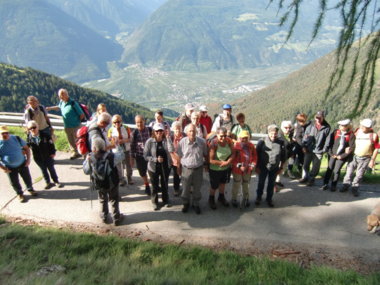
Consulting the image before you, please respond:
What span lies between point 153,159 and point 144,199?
1221 mm

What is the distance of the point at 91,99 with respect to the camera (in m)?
108

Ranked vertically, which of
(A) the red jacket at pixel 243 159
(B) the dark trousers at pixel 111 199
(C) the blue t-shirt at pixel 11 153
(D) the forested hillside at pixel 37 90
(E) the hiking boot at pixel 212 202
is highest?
(C) the blue t-shirt at pixel 11 153

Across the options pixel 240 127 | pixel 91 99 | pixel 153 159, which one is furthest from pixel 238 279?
pixel 91 99

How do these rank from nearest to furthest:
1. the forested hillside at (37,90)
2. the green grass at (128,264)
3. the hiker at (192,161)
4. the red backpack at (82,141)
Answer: the green grass at (128,264) < the hiker at (192,161) < the red backpack at (82,141) < the forested hillside at (37,90)

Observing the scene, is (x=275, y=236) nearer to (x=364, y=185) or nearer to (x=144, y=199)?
(x=144, y=199)

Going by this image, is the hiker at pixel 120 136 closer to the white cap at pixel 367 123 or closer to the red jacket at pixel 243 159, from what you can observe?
the red jacket at pixel 243 159

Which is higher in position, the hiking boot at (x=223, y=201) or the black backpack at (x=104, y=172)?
the black backpack at (x=104, y=172)

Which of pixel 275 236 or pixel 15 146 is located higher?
pixel 15 146

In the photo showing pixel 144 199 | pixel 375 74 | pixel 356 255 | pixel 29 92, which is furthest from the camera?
pixel 29 92

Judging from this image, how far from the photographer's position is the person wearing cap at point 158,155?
219 inches

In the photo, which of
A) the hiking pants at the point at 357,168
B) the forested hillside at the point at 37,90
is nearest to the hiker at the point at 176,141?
the hiking pants at the point at 357,168

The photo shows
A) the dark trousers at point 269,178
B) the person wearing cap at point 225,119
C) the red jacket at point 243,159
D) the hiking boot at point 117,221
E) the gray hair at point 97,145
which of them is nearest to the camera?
the gray hair at point 97,145

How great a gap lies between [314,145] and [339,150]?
599 mm

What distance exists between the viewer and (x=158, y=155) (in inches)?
220
